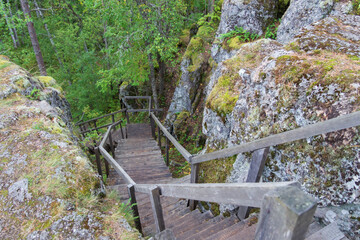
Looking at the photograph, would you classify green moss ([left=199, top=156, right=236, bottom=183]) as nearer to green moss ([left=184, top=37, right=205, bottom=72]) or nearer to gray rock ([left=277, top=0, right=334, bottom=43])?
gray rock ([left=277, top=0, right=334, bottom=43])

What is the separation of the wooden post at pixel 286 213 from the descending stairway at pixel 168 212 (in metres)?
1.02

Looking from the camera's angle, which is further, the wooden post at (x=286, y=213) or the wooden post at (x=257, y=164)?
the wooden post at (x=257, y=164)

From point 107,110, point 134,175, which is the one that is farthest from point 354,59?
point 107,110

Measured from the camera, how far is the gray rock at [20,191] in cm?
246

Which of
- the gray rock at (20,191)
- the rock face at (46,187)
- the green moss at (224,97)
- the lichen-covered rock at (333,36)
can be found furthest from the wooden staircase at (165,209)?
the lichen-covered rock at (333,36)

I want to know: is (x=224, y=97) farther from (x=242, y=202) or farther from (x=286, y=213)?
(x=286, y=213)

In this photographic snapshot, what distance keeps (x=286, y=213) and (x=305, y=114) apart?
69.9 inches

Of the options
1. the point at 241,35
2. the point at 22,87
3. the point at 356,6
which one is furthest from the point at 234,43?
the point at 22,87

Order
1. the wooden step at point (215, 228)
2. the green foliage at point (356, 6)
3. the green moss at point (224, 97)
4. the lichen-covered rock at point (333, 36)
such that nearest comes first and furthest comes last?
1. the wooden step at point (215, 228)
2. the lichen-covered rock at point (333, 36)
3. the green moss at point (224, 97)
4. the green foliage at point (356, 6)

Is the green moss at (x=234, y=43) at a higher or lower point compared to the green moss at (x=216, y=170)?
higher

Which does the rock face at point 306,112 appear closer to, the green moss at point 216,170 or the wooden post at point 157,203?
the green moss at point 216,170

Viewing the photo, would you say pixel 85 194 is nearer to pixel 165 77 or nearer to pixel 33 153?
pixel 33 153

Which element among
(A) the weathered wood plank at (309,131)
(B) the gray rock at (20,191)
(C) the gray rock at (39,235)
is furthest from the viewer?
(B) the gray rock at (20,191)

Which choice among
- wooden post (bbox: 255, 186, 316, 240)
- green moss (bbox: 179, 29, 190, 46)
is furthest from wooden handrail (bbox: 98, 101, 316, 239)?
green moss (bbox: 179, 29, 190, 46)
